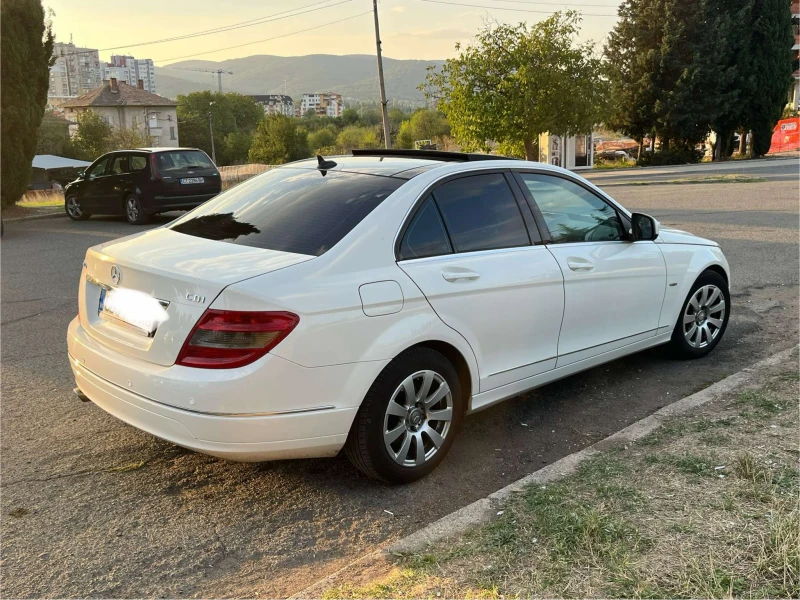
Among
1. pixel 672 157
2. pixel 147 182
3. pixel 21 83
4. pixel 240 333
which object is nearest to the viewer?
pixel 240 333

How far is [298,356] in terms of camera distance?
3152mm

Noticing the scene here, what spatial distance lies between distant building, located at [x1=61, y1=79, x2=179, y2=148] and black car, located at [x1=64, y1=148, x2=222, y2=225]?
8483 centimetres

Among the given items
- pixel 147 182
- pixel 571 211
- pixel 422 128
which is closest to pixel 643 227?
pixel 571 211

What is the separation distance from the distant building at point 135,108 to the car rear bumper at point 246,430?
99516 millimetres

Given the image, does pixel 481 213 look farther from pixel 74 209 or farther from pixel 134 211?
Answer: pixel 74 209

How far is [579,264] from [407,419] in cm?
160

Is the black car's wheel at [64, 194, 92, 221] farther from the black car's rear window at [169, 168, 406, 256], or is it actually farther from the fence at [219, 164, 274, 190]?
the black car's rear window at [169, 168, 406, 256]

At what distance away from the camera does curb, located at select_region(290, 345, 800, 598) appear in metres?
2.85

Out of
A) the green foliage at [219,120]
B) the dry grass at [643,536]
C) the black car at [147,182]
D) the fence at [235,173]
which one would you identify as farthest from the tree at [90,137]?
the dry grass at [643,536]

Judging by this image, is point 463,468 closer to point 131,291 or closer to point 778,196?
point 131,291

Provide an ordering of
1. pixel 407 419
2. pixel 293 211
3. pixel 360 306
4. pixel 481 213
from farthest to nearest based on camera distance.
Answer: pixel 481 213 → pixel 293 211 → pixel 407 419 → pixel 360 306

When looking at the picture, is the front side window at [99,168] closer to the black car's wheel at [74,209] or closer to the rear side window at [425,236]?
the black car's wheel at [74,209]

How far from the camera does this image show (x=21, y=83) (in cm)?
1727

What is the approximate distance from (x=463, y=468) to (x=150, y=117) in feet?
342
